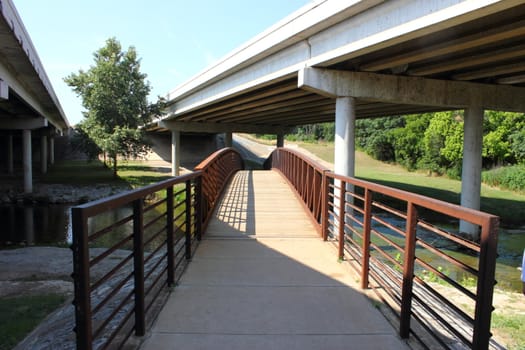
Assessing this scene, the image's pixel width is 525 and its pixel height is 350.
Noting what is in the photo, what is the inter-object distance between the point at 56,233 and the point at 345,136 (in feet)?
36.2

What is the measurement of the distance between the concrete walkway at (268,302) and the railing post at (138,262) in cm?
15

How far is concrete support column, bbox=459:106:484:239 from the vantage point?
13234mm

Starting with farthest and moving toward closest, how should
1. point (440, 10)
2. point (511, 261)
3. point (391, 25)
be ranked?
point (511, 261), point (391, 25), point (440, 10)

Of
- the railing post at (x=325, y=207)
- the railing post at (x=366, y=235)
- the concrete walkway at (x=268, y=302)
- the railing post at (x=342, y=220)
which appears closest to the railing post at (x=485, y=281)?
the concrete walkway at (x=268, y=302)

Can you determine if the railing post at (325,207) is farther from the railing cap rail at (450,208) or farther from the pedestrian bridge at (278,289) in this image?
the railing cap rail at (450,208)

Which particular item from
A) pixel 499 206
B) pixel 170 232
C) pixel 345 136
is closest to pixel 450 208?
pixel 170 232

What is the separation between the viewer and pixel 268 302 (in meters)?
3.89

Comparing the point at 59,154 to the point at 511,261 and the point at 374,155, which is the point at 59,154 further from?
the point at 511,261

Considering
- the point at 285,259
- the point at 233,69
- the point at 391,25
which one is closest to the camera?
the point at 285,259

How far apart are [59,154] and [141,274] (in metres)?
59.6

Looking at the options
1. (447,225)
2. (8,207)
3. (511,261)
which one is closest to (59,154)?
(8,207)

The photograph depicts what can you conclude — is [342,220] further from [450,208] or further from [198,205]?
[450,208]

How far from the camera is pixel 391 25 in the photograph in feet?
26.5

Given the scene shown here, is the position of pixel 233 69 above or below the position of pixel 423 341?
above
